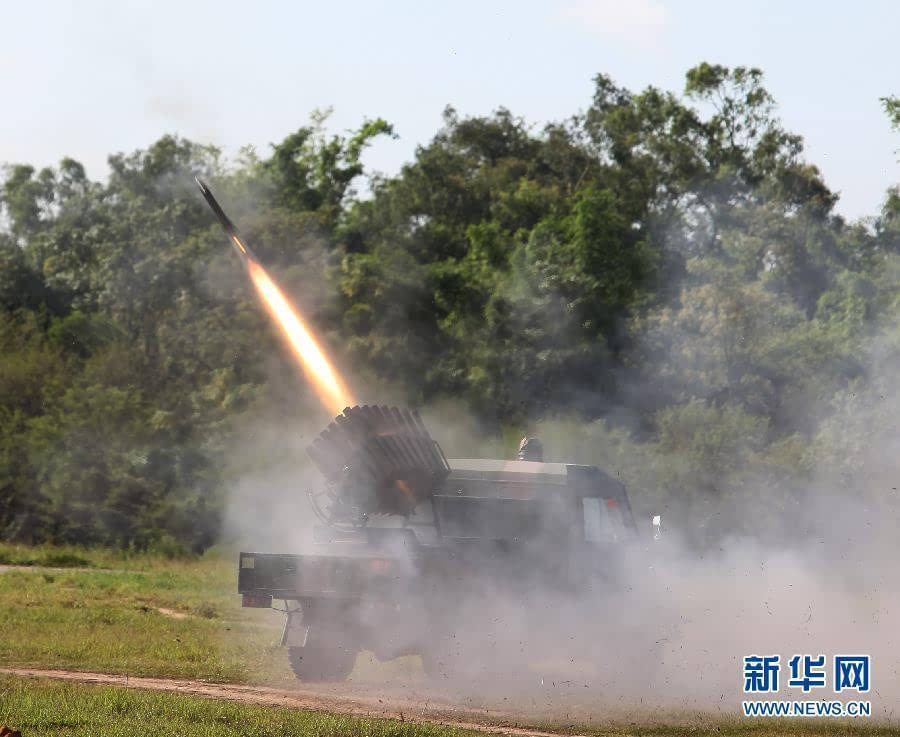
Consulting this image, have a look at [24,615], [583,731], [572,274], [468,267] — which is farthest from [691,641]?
[468,267]

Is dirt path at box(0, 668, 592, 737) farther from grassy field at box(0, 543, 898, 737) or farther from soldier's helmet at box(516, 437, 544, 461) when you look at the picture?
soldier's helmet at box(516, 437, 544, 461)

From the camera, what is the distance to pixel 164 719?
38.2ft

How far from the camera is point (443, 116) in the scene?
55.9 metres

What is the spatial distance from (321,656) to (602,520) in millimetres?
3206

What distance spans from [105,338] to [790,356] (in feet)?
74.6

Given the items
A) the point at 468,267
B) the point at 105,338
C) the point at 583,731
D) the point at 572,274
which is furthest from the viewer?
the point at 105,338

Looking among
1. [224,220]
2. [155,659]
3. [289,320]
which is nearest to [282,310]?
[289,320]

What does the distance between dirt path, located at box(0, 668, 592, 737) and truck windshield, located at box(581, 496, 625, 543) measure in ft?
8.35

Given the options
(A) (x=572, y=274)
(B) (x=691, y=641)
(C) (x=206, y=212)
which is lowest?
(B) (x=691, y=641)

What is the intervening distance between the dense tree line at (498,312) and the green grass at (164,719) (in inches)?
799

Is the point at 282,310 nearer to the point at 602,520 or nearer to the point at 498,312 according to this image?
the point at 602,520

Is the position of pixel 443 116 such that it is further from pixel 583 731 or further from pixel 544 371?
pixel 583 731

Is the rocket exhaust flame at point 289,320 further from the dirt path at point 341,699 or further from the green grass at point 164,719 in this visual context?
the green grass at point 164,719

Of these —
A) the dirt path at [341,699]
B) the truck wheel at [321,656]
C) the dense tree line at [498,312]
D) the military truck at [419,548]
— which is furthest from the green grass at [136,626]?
the dense tree line at [498,312]
